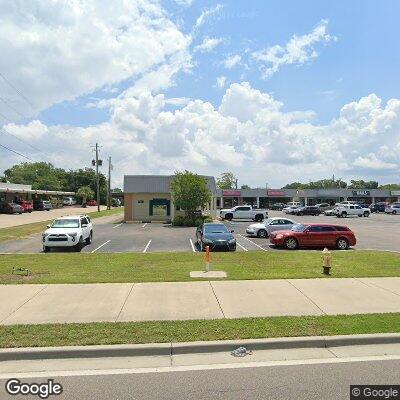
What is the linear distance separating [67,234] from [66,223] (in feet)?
6.52

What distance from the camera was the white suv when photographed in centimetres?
2062

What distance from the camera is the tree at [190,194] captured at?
39219 mm

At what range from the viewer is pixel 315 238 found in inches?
862

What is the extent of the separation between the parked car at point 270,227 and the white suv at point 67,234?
10.6 metres

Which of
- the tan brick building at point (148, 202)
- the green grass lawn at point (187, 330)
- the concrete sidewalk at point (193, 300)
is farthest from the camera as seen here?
the tan brick building at point (148, 202)

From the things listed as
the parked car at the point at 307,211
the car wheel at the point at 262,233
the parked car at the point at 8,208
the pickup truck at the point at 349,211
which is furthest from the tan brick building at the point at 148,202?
the pickup truck at the point at 349,211

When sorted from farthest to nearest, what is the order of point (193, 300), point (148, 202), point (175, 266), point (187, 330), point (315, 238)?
point (148, 202) < point (315, 238) < point (175, 266) < point (193, 300) < point (187, 330)

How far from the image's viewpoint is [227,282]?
1162cm

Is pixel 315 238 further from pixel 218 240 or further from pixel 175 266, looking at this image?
pixel 175 266

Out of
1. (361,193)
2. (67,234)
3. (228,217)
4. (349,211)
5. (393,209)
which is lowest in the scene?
(228,217)

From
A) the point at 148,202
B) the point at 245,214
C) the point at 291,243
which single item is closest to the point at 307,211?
the point at 245,214

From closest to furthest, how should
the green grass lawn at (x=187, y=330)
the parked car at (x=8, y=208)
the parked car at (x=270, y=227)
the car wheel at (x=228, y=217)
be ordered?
the green grass lawn at (x=187, y=330)
the parked car at (x=270, y=227)
the car wheel at (x=228, y=217)
the parked car at (x=8, y=208)

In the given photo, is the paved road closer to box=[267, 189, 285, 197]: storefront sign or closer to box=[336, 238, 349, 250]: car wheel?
box=[336, 238, 349, 250]: car wheel

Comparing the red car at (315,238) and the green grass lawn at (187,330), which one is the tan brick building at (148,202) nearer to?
the red car at (315,238)
